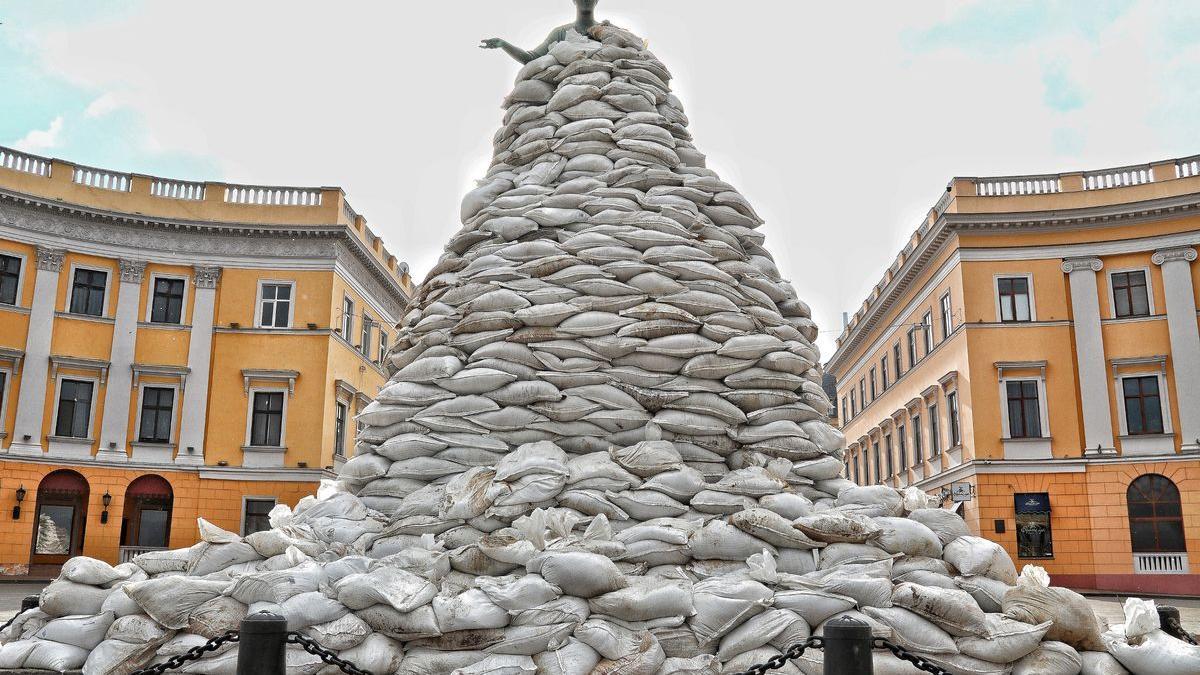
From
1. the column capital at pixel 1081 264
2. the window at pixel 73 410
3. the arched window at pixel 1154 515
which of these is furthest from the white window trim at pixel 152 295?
the arched window at pixel 1154 515

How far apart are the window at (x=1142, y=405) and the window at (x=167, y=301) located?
22119 mm

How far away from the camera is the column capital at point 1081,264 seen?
77.5ft

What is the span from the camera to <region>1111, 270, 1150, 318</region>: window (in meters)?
23.2

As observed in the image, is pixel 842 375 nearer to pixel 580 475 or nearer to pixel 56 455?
pixel 56 455

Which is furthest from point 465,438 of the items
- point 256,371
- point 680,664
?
point 256,371

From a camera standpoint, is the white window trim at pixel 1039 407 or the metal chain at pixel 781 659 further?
the white window trim at pixel 1039 407

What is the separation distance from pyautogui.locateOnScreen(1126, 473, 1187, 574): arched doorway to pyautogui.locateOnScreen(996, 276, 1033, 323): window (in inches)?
178

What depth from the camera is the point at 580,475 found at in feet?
14.6

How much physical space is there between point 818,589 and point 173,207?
927 inches

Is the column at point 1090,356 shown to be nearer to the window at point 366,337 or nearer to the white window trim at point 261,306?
the window at point 366,337

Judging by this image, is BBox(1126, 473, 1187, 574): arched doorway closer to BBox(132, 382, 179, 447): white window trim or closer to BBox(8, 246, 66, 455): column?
BBox(132, 382, 179, 447): white window trim

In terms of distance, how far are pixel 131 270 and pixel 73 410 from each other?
137 inches

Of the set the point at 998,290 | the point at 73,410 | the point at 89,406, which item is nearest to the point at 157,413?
the point at 89,406

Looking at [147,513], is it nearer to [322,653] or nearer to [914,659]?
[322,653]
